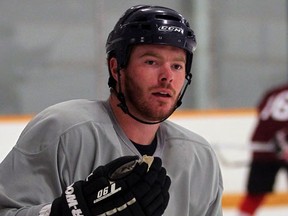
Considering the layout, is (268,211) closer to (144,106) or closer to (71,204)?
(144,106)

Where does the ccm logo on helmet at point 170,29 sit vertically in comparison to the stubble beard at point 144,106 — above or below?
above

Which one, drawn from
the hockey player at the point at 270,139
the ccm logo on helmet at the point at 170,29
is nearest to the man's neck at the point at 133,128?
the ccm logo on helmet at the point at 170,29

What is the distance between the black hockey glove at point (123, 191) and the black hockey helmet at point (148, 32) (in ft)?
1.08

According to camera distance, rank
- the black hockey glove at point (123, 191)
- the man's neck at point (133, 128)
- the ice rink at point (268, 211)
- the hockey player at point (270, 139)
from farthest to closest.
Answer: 1. the hockey player at point (270, 139)
2. the ice rink at point (268, 211)
3. the man's neck at point (133, 128)
4. the black hockey glove at point (123, 191)

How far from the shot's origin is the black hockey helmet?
1766mm

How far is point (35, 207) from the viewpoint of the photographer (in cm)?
165

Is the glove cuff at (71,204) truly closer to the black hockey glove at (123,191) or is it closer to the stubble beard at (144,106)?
the black hockey glove at (123,191)

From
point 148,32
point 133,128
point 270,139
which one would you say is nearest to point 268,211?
point 270,139

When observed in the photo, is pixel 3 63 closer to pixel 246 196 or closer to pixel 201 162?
pixel 246 196

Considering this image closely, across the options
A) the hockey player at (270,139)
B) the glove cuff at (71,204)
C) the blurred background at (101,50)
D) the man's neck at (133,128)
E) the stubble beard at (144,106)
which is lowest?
the hockey player at (270,139)

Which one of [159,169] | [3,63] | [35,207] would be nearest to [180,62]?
[159,169]

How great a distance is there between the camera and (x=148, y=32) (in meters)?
1.76

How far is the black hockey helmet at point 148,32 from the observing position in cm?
177

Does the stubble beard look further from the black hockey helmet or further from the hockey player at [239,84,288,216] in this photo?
the hockey player at [239,84,288,216]
